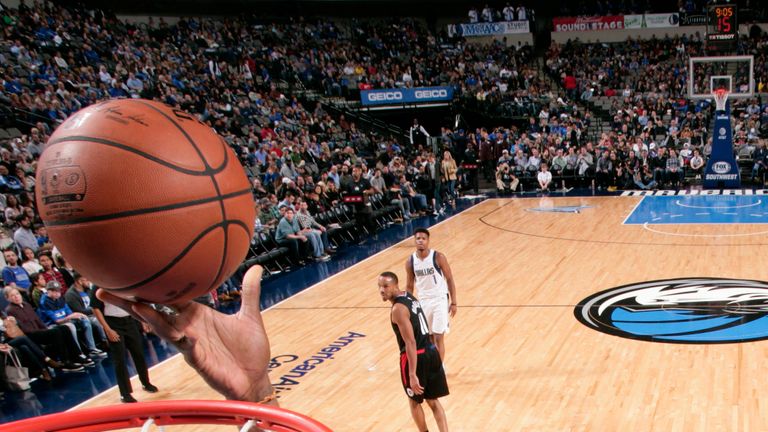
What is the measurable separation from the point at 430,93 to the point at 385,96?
1.72 m

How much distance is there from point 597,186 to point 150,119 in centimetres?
1923

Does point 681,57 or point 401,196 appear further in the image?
point 681,57

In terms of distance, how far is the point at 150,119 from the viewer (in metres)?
2.33

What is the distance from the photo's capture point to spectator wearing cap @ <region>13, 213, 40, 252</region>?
9.50 m

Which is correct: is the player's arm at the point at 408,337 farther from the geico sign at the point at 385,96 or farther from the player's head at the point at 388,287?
the geico sign at the point at 385,96

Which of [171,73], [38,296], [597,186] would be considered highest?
[171,73]

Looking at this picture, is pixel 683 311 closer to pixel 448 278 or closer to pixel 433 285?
pixel 448 278

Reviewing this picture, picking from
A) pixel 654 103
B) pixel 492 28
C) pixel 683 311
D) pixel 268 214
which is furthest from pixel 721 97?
pixel 492 28

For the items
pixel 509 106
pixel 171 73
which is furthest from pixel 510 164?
pixel 171 73

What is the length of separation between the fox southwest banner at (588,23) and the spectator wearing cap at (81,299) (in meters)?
26.1

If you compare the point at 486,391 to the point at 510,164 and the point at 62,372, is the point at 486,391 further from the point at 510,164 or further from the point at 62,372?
the point at 510,164

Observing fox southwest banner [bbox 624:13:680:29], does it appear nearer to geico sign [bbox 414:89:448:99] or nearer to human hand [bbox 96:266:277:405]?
geico sign [bbox 414:89:448:99]

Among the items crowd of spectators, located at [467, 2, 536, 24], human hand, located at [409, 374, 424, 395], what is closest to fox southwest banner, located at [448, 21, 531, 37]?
crowd of spectators, located at [467, 2, 536, 24]

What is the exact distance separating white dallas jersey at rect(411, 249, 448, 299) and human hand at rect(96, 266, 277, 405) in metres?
4.28
